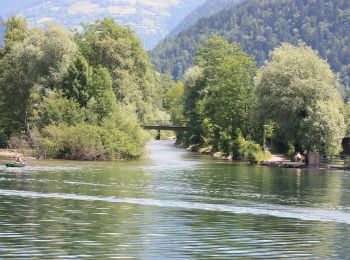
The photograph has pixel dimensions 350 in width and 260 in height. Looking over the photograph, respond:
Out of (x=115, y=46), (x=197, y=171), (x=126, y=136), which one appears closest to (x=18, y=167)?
(x=197, y=171)

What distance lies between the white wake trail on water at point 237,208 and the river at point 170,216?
5cm

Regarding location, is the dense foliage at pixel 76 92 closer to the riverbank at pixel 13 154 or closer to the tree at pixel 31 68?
the tree at pixel 31 68

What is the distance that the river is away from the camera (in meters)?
27.4

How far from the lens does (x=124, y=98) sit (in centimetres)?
10962

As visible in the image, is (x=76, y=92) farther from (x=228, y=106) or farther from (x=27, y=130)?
(x=228, y=106)

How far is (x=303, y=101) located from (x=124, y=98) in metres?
30.6

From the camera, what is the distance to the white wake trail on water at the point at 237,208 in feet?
128

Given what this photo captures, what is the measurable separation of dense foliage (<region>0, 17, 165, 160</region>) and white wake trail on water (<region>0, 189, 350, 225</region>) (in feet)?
145

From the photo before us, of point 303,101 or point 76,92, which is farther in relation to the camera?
point 76,92

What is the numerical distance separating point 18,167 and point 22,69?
35.1 metres

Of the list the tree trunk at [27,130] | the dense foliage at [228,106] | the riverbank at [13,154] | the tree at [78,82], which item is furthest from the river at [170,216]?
the tree trunk at [27,130]

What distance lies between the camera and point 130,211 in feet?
129

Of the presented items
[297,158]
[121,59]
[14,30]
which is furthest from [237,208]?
[14,30]

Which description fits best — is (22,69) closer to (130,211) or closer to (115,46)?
(115,46)
